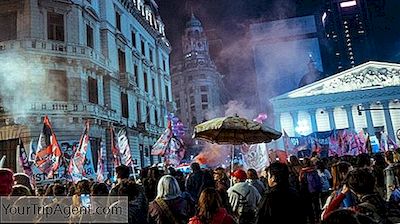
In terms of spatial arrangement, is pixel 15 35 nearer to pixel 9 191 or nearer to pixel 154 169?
pixel 154 169

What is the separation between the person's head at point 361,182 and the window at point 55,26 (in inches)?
822

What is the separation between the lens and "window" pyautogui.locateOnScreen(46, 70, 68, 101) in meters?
21.0

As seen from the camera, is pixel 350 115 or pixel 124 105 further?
pixel 350 115

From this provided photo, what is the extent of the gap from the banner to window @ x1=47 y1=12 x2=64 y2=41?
11.5 m

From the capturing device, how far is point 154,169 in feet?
23.6

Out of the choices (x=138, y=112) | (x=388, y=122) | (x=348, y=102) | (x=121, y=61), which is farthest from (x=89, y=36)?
(x=388, y=122)

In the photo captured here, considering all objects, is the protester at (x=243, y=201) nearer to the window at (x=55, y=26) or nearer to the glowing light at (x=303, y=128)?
the window at (x=55, y=26)

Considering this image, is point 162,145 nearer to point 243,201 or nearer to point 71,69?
point 243,201

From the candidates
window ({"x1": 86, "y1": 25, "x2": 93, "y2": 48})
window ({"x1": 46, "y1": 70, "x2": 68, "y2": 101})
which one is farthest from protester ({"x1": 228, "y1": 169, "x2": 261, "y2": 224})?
window ({"x1": 86, "y1": 25, "x2": 93, "y2": 48})

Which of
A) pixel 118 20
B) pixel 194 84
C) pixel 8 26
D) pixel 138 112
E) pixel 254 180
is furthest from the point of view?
pixel 194 84

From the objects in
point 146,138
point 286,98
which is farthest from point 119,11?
point 286,98

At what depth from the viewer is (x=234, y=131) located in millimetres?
8484

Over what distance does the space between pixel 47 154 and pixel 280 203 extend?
925 cm

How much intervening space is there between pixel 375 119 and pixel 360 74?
7781mm
